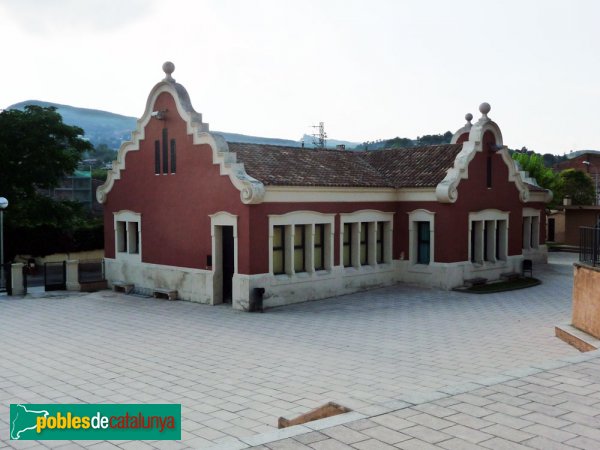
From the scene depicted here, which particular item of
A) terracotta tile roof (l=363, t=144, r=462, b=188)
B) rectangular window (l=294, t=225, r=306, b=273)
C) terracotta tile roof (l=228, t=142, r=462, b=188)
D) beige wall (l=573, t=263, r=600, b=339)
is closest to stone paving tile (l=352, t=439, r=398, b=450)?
beige wall (l=573, t=263, r=600, b=339)

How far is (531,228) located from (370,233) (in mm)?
13218

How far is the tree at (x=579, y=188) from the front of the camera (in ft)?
184

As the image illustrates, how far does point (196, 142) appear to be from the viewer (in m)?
21.4

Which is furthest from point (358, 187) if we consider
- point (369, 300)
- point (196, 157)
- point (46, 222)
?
point (46, 222)

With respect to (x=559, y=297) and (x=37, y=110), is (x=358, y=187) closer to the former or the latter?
(x=559, y=297)

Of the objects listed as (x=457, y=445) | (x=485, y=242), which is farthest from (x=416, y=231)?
(x=457, y=445)

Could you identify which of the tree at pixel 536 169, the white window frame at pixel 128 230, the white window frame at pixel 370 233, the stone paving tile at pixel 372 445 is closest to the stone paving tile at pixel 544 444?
the stone paving tile at pixel 372 445

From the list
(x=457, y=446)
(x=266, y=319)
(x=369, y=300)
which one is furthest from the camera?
(x=369, y=300)

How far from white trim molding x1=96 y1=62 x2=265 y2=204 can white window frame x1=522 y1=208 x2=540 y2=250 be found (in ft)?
59.8

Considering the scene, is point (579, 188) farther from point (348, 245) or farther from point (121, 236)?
point (121, 236)

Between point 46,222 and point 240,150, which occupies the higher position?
point 240,150

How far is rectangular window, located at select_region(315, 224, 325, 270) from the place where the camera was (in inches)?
872

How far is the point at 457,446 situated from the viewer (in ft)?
22.4

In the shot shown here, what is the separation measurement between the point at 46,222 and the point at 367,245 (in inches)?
607
